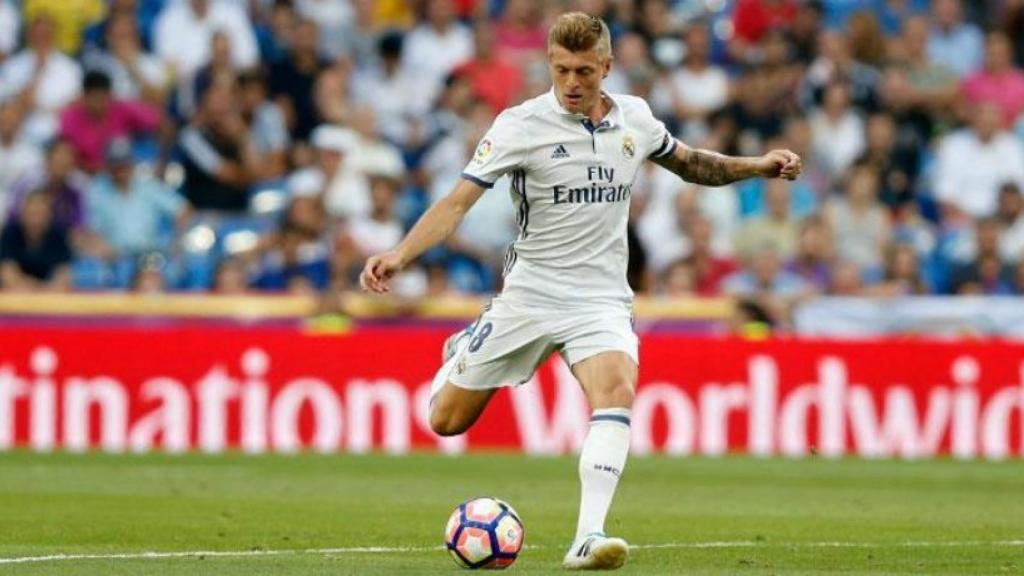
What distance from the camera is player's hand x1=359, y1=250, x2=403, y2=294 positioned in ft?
28.9

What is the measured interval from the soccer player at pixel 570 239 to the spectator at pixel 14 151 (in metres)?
11.7

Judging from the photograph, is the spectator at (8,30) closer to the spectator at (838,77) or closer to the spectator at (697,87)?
the spectator at (697,87)

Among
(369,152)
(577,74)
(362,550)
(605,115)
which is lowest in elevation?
(362,550)

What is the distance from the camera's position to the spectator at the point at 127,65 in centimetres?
2164

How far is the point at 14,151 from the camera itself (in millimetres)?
21000

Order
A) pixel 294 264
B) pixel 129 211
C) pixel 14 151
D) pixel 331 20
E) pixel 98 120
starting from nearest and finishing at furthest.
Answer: pixel 294 264 < pixel 129 211 < pixel 14 151 < pixel 98 120 < pixel 331 20

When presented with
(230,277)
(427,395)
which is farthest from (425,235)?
(230,277)

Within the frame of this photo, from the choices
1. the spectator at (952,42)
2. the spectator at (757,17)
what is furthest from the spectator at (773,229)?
the spectator at (952,42)

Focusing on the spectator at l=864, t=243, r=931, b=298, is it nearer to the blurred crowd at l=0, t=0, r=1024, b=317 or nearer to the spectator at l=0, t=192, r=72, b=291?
the blurred crowd at l=0, t=0, r=1024, b=317

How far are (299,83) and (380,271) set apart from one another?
13453mm

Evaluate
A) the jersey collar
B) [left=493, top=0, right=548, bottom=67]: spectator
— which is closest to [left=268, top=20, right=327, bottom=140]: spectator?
[left=493, top=0, right=548, bottom=67]: spectator

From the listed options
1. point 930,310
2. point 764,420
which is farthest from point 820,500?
point 930,310

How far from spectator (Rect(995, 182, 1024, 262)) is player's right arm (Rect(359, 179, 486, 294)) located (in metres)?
12.9

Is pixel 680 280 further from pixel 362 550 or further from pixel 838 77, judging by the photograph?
pixel 362 550
